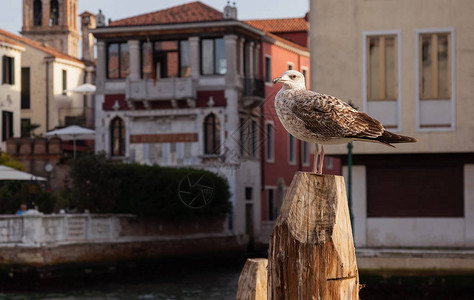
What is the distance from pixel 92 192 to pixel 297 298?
1013 inches

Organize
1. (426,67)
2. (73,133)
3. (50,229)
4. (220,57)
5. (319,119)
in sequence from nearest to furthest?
(319,119) → (426,67) → (50,229) → (73,133) → (220,57)

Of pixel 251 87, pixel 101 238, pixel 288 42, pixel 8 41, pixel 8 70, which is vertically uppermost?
pixel 288 42

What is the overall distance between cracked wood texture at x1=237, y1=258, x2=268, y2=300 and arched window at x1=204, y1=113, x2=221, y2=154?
30.6 meters

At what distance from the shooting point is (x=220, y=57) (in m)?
36.4

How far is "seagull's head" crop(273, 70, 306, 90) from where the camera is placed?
4.71 m

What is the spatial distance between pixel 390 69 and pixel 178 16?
57.6 ft

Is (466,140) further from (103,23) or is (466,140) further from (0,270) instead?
(103,23)

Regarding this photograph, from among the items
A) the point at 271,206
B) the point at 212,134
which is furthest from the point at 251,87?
the point at 271,206

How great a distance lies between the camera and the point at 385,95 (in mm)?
20734

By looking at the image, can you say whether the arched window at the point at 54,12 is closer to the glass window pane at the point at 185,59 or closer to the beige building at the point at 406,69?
the glass window pane at the point at 185,59

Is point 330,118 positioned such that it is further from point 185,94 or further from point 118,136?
point 118,136

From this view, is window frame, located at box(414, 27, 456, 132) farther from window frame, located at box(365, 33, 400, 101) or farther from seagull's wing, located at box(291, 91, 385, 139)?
seagull's wing, located at box(291, 91, 385, 139)

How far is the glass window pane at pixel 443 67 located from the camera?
20.3 metres

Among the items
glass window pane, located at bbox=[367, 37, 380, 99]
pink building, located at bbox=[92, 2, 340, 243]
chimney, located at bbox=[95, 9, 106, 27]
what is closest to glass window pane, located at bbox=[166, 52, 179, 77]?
pink building, located at bbox=[92, 2, 340, 243]
